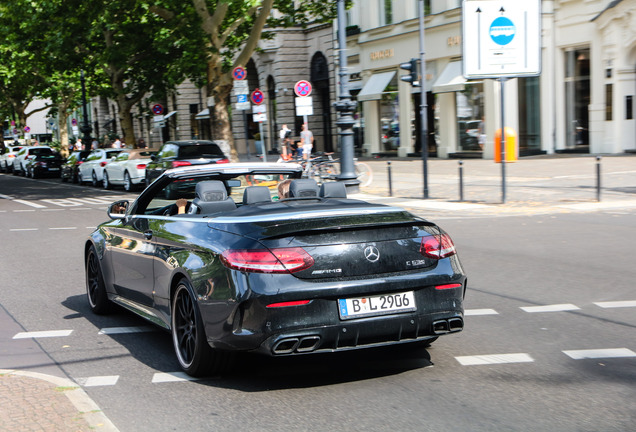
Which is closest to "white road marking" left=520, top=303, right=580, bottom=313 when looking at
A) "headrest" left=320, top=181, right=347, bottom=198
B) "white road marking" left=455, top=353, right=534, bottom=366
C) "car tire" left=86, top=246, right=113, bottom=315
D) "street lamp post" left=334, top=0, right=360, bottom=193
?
"white road marking" left=455, top=353, right=534, bottom=366

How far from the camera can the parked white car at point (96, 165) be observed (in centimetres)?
3209

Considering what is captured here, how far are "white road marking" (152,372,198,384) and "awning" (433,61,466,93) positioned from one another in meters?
28.8

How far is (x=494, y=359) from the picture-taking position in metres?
5.68

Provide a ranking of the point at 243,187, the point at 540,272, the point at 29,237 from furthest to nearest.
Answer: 1. the point at 29,237
2. the point at 540,272
3. the point at 243,187

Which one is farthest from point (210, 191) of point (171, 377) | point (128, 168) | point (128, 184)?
point (128, 168)

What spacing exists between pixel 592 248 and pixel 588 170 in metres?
13.4

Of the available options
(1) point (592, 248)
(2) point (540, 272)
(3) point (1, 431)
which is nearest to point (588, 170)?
(1) point (592, 248)

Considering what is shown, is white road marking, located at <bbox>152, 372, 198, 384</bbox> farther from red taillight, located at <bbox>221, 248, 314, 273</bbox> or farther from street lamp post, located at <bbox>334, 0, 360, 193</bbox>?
street lamp post, located at <bbox>334, 0, 360, 193</bbox>

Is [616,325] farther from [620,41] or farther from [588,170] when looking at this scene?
[620,41]

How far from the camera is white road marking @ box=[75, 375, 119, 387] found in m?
5.35

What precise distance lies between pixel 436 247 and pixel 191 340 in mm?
1654

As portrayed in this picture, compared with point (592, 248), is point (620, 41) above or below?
above

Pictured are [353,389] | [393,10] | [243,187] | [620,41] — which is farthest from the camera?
[393,10]

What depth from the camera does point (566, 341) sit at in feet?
20.1
